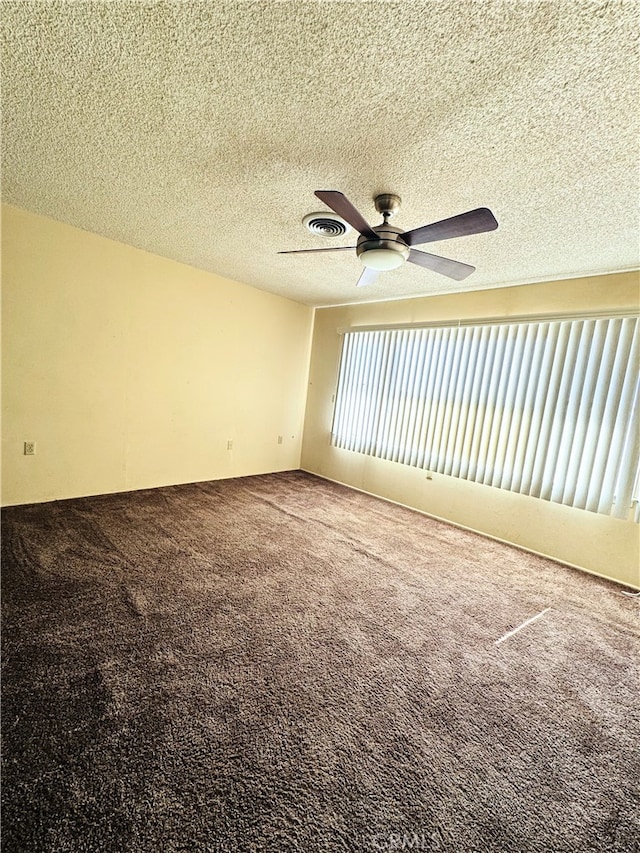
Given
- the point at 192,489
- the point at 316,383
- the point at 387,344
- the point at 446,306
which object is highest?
the point at 446,306

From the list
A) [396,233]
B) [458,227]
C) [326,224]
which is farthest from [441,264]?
[326,224]

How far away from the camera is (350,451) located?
4.88 metres

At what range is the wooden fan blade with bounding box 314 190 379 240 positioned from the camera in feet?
5.18

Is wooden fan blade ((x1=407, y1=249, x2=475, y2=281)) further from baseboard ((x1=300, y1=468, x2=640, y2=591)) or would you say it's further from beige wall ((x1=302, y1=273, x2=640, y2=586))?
baseboard ((x1=300, y1=468, x2=640, y2=591))

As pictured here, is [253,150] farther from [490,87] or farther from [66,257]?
[66,257]

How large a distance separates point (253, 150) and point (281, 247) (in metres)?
1.24

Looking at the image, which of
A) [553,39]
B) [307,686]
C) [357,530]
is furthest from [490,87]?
[357,530]

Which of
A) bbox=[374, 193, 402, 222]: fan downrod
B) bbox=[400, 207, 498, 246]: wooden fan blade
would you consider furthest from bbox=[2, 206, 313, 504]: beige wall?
bbox=[400, 207, 498, 246]: wooden fan blade

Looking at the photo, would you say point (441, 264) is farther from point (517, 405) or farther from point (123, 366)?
point (123, 366)

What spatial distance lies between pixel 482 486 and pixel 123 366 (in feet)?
12.3

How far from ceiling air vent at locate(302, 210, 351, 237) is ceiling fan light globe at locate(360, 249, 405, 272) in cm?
43

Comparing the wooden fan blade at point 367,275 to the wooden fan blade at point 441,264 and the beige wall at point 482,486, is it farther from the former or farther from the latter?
the beige wall at point 482,486

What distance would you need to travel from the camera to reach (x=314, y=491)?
4.51 metres

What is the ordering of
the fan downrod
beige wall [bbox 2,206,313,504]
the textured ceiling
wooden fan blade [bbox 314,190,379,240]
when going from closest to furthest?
the textured ceiling < wooden fan blade [bbox 314,190,379,240] < the fan downrod < beige wall [bbox 2,206,313,504]
